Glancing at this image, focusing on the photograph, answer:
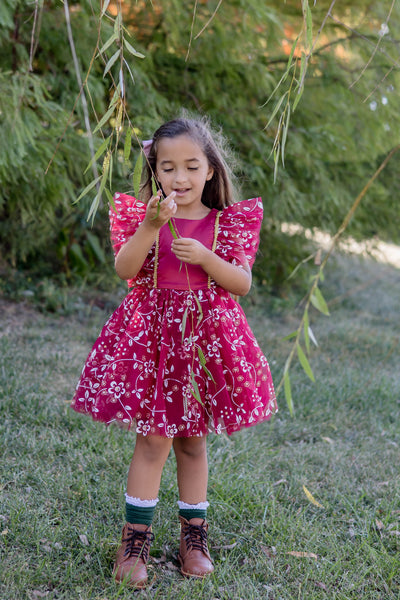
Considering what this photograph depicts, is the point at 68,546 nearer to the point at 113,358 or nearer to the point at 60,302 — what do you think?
the point at 113,358

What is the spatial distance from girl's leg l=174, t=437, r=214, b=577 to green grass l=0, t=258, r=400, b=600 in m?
0.07

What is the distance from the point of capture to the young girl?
1881 mm

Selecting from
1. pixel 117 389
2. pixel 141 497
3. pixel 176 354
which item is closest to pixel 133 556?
pixel 141 497

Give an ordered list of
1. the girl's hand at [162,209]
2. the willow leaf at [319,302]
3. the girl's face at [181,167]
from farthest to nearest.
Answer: the girl's face at [181,167] < the girl's hand at [162,209] < the willow leaf at [319,302]

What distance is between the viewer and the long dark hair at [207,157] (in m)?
1.99

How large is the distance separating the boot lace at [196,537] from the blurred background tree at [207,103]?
6.30 feet

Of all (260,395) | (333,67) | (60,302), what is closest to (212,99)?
(333,67)

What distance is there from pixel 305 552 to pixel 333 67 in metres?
3.42

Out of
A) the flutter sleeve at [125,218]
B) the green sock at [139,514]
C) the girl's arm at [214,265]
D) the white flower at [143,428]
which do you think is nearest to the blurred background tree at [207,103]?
the flutter sleeve at [125,218]

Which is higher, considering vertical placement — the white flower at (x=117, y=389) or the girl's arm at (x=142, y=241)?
the girl's arm at (x=142, y=241)

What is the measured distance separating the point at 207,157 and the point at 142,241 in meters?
0.40

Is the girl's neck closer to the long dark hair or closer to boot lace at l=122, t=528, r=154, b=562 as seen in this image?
the long dark hair

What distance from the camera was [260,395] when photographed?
202cm

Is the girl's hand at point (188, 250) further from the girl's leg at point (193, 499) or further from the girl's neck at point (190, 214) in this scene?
the girl's leg at point (193, 499)
